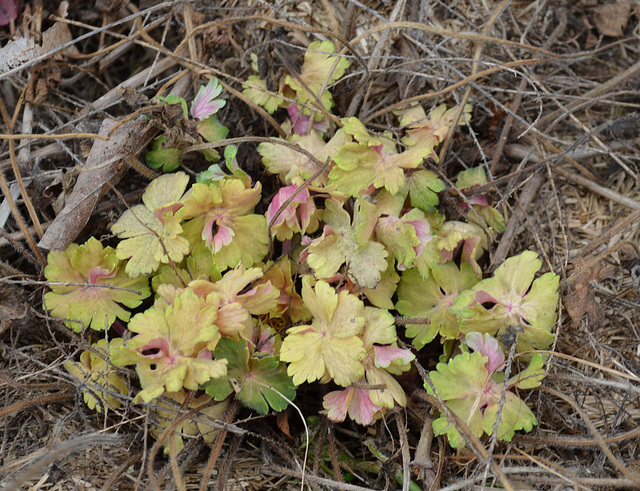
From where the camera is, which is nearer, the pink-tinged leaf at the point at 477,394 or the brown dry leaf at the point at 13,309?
the pink-tinged leaf at the point at 477,394

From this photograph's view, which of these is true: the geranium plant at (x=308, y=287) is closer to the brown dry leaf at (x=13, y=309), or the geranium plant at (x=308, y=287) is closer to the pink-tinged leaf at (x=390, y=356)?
the pink-tinged leaf at (x=390, y=356)

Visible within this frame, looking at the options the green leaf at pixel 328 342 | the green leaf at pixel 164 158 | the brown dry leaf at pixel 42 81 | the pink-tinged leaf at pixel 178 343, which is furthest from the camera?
the brown dry leaf at pixel 42 81

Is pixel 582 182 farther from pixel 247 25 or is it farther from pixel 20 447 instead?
pixel 20 447

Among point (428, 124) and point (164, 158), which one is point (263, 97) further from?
point (428, 124)

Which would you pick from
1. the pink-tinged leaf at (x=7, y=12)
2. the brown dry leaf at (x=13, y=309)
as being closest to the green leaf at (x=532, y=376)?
the brown dry leaf at (x=13, y=309)

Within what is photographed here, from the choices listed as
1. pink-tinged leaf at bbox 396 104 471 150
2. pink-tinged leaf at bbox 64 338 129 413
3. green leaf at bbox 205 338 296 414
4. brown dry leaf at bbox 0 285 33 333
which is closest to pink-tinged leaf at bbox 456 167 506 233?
pink-tinged leaf at bbox 396 104 471 150

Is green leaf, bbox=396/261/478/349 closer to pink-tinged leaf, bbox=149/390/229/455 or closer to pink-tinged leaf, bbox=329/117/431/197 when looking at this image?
pink-tinged leaf, bbox=329/117/431/197

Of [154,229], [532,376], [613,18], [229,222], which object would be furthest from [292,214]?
[613,18]
